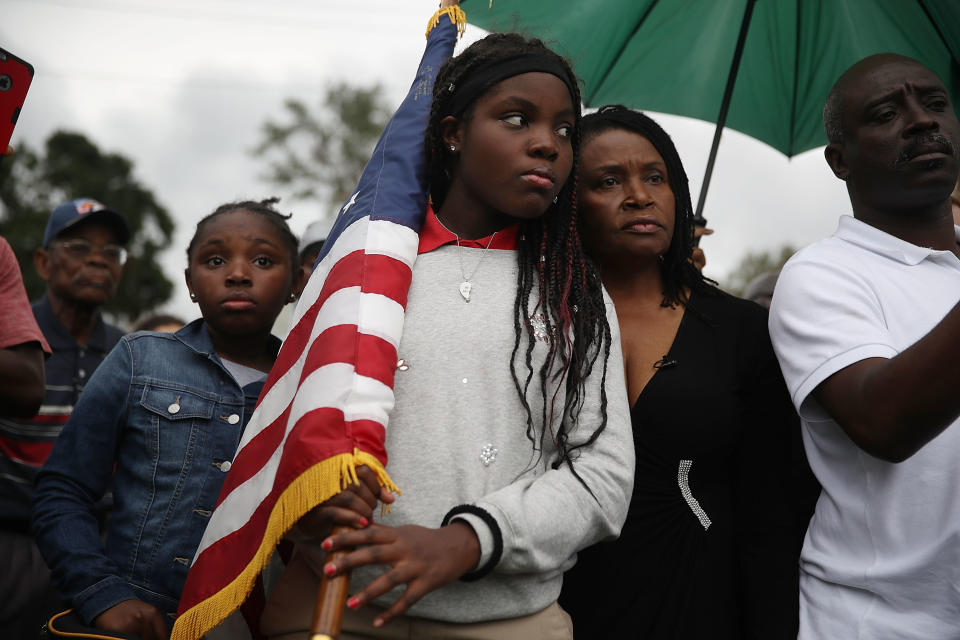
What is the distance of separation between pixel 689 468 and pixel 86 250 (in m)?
3.55

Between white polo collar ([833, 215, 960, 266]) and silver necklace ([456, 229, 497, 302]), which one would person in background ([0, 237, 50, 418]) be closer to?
silver necklace ([456, 229, 497, 302])

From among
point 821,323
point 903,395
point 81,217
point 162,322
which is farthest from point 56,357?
point 903,395

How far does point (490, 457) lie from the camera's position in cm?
205

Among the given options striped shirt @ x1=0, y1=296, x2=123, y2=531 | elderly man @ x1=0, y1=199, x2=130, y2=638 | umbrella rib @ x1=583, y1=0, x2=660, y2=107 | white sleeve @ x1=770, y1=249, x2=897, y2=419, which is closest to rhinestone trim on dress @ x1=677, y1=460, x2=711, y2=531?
white sleeve @ x1=770, y1=249, x2=897, y2=419

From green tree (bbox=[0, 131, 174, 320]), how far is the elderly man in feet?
69.9

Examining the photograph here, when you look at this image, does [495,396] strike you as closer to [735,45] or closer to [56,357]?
[735,45]

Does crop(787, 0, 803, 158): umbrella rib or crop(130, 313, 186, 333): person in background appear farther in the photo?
crop(130, 313, 186, 333): person in background

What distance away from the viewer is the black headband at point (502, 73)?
2393 mm

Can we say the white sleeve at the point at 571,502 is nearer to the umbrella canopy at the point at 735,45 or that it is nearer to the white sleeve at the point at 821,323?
the white sleeve at the point at 821,323

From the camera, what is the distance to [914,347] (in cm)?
185

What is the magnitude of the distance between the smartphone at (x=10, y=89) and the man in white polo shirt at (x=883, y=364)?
2263mm

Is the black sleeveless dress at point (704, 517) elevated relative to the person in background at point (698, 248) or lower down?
lower down

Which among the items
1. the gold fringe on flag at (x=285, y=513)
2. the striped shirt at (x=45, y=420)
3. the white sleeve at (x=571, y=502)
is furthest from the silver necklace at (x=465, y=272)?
the striped shirt at (x=45, y=420)

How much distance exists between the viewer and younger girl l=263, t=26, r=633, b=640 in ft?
6.16
